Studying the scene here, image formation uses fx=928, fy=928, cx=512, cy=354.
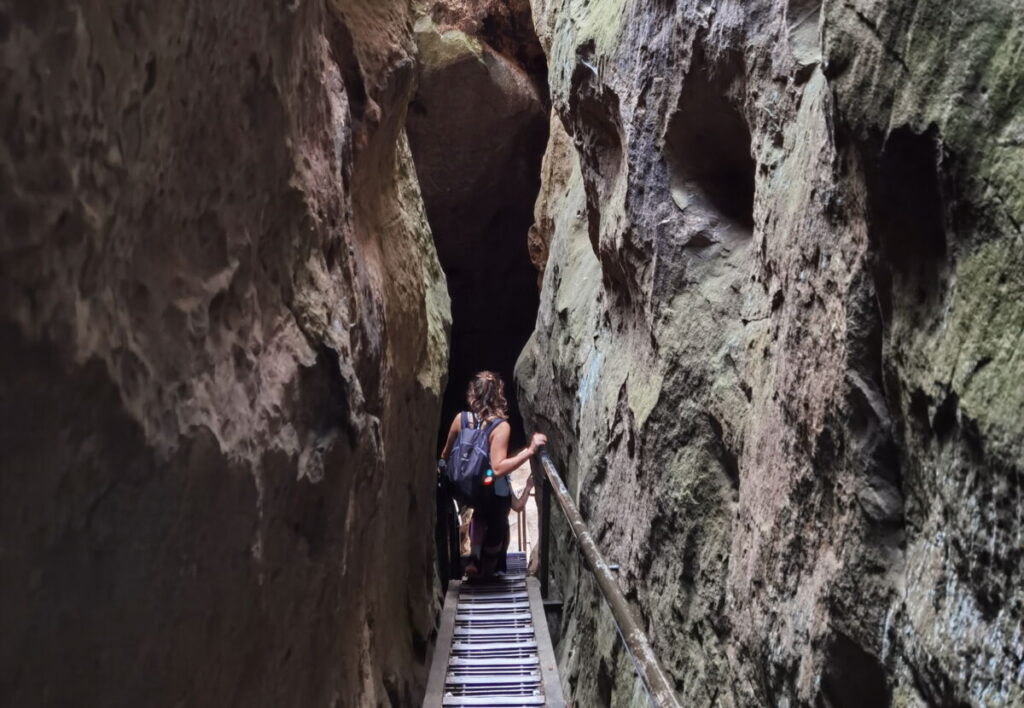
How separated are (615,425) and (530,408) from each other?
12.0 feet

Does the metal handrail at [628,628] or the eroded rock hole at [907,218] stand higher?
the eroded rock hole at [907,218]

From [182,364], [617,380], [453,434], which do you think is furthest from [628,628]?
[453,434]

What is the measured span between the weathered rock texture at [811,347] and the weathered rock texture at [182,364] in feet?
4.14

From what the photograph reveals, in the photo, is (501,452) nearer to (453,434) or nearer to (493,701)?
(453,434)

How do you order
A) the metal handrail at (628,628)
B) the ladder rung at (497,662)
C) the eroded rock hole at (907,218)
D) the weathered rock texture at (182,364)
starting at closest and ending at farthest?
the weathered rock texture at (182,364)
the eroded rock hole at (907,218)
the metal handrail at (628,628)
the ladder rung at (497,662)

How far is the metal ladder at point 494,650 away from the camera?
445cm

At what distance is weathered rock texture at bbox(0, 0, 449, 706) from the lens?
4.10 feet

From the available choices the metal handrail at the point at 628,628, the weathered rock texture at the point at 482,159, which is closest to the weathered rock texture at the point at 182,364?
the metal handrail at the point at 628,628

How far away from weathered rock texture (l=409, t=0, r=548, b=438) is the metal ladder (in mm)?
6388

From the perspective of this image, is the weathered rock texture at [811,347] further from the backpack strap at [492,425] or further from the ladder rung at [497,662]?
the backpack strap at [492,425]

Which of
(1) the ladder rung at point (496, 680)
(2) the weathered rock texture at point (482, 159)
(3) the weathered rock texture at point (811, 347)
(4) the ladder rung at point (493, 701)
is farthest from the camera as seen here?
(2) the weathered rock texture at point (482, 159)

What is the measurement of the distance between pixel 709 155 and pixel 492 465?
8.36ft

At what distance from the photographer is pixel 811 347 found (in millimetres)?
2439

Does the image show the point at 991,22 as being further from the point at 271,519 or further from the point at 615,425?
the point at 615,425
